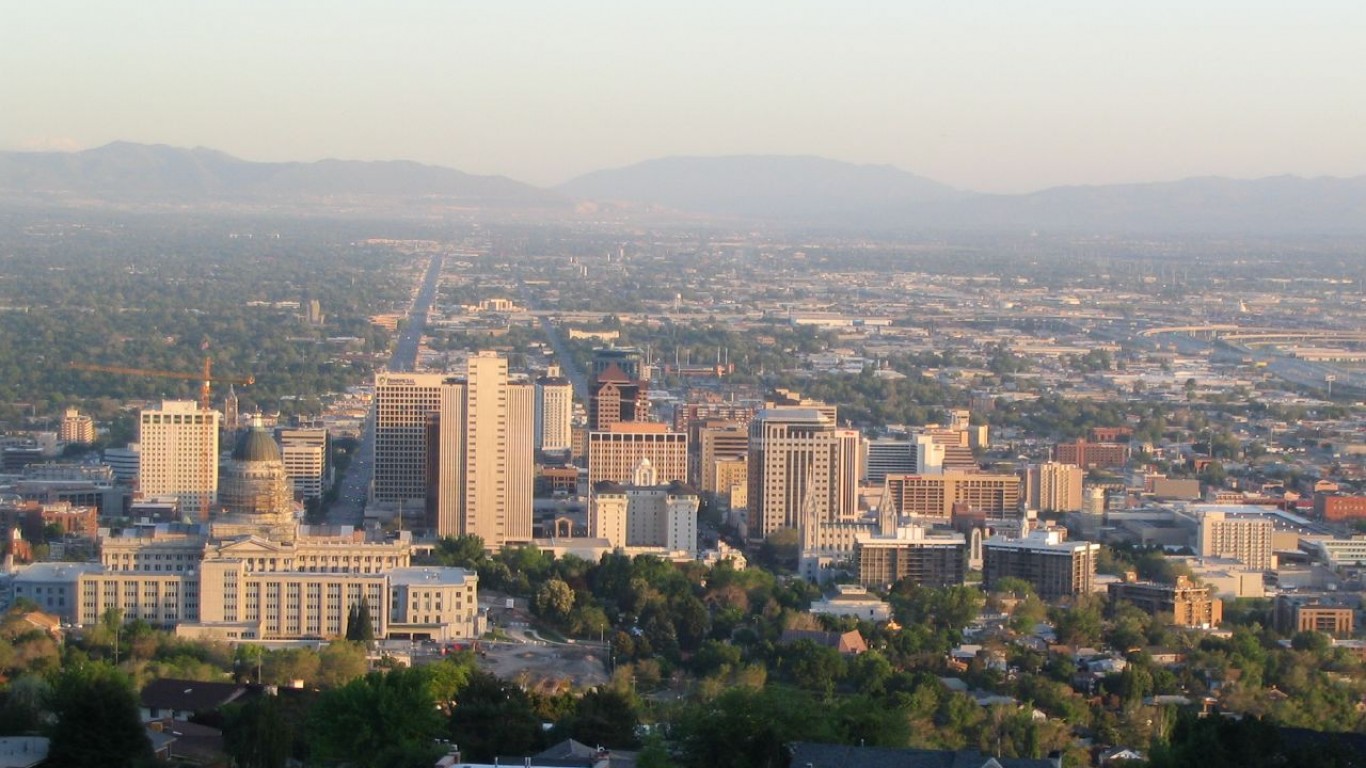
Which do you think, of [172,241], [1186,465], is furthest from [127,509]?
[172,241]

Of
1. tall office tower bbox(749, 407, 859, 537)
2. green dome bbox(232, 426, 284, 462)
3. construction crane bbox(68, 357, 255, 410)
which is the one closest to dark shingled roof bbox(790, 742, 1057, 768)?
green dome bbox(232, 426, 284, 462)

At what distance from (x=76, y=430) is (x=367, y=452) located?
6.16m

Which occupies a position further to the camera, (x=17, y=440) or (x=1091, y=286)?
(x=1091, y=286)

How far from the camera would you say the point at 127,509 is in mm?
51625

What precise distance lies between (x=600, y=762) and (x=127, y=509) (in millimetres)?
28061

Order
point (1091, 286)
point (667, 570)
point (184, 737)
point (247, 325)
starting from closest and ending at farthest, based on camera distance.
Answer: point (184, 737), point (667, 570), point (247, 325), point (1091, 286)

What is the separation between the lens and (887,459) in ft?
192

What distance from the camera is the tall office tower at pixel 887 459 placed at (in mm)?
57500

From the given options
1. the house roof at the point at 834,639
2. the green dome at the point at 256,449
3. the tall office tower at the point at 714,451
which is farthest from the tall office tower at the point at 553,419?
the house roof at the point at 834,639

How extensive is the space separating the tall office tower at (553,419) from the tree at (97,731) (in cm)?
3606

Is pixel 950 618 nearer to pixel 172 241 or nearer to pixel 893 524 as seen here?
pixel 893 524

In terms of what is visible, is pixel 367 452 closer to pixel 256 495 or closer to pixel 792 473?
pixel 792 473

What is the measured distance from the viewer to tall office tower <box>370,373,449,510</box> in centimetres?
5234

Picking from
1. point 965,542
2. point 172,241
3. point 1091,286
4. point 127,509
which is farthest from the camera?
point 172,241
